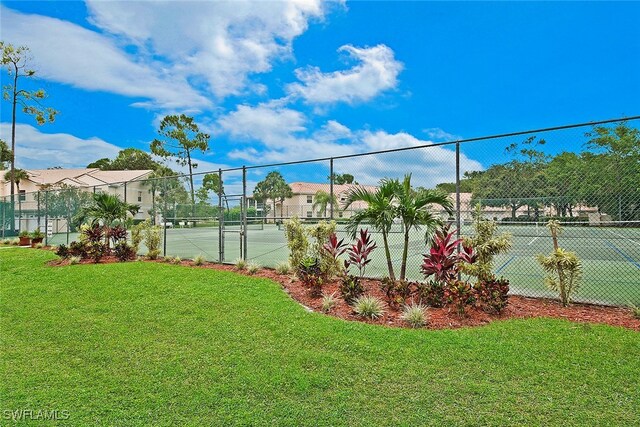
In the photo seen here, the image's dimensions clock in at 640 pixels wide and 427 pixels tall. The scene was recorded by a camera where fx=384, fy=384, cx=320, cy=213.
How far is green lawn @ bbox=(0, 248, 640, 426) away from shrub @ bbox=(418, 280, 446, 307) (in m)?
0.83

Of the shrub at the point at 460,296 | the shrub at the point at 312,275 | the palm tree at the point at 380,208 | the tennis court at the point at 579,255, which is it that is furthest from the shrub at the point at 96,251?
the shrub at the point at 460,296

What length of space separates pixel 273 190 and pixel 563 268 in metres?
8.40

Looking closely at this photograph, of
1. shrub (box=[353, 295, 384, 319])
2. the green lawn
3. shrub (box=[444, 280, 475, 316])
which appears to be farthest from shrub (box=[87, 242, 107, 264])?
shrub (box=[444, 280, 475, 316])

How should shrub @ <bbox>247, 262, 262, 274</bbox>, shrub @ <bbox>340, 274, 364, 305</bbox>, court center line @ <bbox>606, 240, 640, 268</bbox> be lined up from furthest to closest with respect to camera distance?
court center line @ <bbox>606, 240, 640, 268</bbox>, shrub @ <bbox>247, 262, 262, 274</bbox>, shrub @ <bbox>340, 274, 364, 305</bbox>

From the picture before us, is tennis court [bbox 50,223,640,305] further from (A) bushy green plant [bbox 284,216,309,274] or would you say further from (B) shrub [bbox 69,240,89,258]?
(B) shrub [bbox 69,240,89,258]

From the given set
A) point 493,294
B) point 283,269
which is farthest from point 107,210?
point 493,294

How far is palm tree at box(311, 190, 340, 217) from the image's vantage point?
799 centimetres

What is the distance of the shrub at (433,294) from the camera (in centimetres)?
519

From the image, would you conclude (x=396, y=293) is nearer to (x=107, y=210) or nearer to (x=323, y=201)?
(x=323, y=201)

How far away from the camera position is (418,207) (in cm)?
600

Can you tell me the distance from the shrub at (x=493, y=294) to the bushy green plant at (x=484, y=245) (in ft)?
0.67

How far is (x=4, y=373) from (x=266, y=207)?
856 centimetres

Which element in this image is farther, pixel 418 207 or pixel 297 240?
pixel 297 240

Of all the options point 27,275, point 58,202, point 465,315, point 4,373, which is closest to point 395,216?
point 465,315
